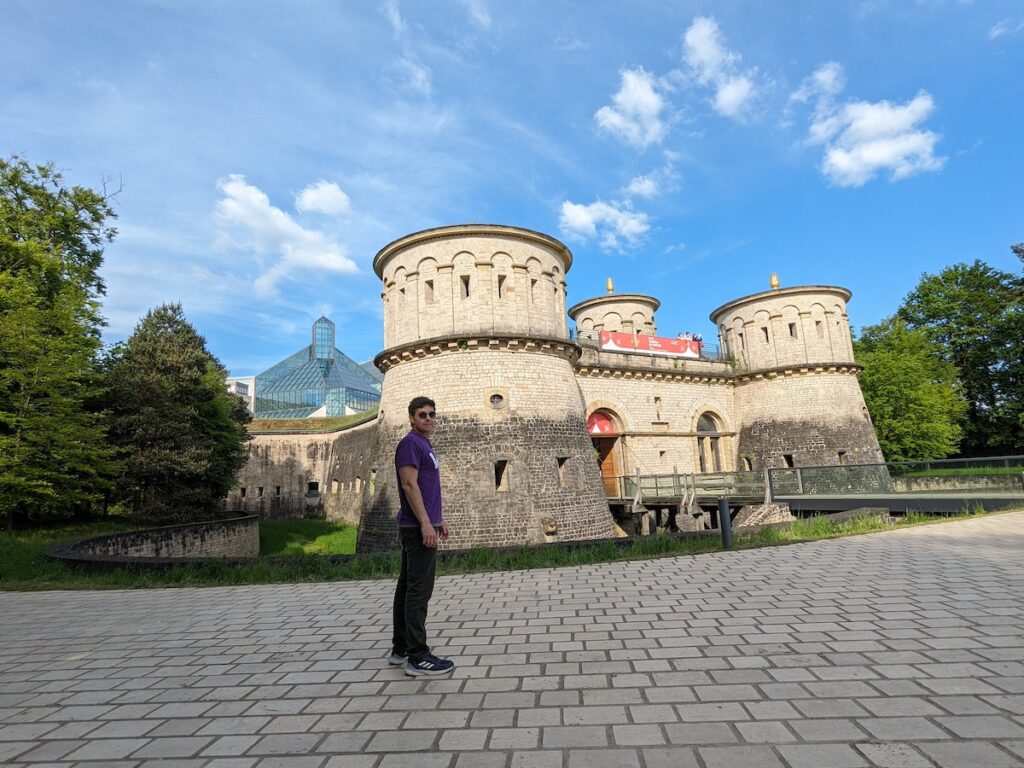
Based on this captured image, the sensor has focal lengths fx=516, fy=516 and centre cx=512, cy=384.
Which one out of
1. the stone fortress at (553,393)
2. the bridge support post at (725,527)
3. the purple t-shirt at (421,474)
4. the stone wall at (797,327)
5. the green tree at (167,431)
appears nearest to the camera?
the purple t-shirt at (421,474)

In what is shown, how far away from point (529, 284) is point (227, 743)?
16070 mm

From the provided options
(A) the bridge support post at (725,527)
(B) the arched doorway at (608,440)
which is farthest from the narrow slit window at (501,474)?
(B) the arched doorway at (608,440)

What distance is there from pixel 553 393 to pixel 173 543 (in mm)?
12925

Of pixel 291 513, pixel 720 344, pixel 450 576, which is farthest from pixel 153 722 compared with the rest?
pixel 291 513

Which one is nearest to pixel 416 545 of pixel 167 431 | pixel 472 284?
pixel 472 284

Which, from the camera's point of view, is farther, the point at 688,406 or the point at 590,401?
the point at 688,406

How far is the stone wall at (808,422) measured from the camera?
2484 cm

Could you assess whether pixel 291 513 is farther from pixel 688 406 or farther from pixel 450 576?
pixel 450 576

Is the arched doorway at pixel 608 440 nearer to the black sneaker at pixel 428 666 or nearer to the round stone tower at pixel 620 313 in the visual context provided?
the round stone tower at pixel 620 313

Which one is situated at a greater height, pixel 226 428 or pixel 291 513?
pixel 226 428

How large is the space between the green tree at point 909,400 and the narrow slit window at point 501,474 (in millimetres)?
22633

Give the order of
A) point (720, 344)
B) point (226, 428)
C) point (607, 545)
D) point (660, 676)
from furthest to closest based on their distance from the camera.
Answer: point (720, 344) < point (226, 428) < point (607, 545) < point (660, 676)

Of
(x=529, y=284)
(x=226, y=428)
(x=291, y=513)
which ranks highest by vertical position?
(x=529, y=284)

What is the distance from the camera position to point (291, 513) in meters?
35.5
